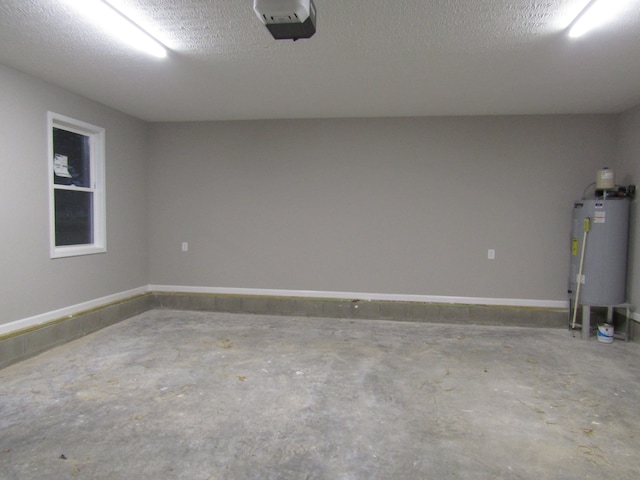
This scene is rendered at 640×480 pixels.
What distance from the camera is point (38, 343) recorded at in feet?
11.5

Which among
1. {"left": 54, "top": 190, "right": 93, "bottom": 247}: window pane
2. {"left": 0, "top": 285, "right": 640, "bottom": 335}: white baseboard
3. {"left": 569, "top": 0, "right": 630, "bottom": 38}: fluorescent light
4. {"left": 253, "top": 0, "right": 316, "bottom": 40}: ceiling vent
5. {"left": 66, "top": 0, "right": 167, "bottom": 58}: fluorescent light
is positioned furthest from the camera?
{"left": 0, "top": 285, "right": 640, "bottom": 335}: white baseboard

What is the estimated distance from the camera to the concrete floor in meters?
1.99

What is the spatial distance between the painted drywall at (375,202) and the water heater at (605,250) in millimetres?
535

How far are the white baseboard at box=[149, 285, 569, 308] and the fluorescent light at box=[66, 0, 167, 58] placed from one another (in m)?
3.11

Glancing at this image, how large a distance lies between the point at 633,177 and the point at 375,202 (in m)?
2.85

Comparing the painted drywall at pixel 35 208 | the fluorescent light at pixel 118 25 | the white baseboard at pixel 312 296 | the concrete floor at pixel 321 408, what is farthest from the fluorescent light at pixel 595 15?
the painted drywall at pixel 35 208

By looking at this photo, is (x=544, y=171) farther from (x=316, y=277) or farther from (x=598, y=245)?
(x=316, y=277)

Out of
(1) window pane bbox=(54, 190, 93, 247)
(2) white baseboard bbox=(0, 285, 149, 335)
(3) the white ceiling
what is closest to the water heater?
(3) the white ceiling

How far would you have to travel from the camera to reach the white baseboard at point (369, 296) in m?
4.68

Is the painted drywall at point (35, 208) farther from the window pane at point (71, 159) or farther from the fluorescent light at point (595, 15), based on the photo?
the fluorescent light at point (595, 15)

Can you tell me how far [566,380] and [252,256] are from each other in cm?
375

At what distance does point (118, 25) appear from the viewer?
2.59 meters

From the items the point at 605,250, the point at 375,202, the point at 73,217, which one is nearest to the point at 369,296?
the point at 375,202

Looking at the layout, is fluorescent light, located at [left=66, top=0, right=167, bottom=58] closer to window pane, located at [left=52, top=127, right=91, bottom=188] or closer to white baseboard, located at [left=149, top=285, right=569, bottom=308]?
window pane, located at [left=52, top=127, right=91, bottom=188]
